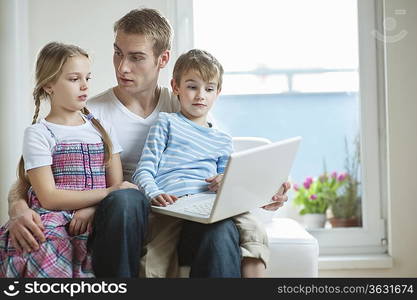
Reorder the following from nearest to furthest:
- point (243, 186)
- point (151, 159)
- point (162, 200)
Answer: point (243, 186) < point (162, 200) < point (151, 159)

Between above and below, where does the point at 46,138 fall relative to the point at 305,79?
below

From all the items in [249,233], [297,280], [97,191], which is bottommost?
[297,280]

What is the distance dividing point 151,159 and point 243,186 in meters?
0.31

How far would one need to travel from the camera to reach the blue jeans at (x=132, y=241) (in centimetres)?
137

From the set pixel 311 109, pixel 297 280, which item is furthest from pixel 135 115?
pixel 311 109

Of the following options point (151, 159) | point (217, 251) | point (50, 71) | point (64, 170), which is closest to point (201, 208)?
point (217, 251)

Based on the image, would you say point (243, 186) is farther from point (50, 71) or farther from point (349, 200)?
point (349, 200)

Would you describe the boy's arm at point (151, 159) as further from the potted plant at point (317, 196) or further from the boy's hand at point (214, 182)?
the potted plant at point (317, 196)

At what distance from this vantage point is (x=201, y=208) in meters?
1.41

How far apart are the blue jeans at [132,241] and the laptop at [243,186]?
0.17 ft

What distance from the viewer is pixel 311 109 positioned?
8.30 feet

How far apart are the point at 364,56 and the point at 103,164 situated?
1.28 m

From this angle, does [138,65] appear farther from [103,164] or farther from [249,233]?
[249,233]

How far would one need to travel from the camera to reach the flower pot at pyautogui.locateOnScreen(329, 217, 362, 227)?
2.50 meters
